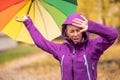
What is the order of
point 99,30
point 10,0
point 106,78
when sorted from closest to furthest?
point 99,30
point 10,0
point 106,78

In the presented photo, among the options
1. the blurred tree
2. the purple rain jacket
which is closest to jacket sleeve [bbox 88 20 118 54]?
the purple rain jacket

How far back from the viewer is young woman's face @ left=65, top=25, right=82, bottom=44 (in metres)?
6.27

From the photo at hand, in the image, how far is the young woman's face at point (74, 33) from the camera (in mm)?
6269

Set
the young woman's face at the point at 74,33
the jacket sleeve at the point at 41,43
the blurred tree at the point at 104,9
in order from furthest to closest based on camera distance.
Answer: the blurred tree at the point at 104,9 → the jacket sleeve at the point at 41,43 → the young woman's face at the point at 74,33

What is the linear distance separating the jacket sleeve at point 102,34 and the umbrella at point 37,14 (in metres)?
1.31

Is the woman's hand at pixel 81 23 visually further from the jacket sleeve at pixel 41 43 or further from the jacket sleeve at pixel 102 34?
the jacket sleeve at pixel 41 43

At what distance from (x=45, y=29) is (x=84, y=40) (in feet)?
4.53

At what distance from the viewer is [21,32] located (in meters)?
7.61

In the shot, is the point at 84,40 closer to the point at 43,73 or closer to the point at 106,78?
the point at 106,78

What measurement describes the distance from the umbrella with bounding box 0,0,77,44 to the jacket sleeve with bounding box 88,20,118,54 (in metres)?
1.31

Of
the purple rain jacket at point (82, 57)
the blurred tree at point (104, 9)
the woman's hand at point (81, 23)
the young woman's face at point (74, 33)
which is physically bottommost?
the blurred tree at point (104, 9)

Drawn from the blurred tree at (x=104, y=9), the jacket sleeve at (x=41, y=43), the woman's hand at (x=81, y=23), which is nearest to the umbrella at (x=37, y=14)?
the jacket sleeve at (x=41, y=43)

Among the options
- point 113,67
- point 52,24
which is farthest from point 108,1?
point 52,24

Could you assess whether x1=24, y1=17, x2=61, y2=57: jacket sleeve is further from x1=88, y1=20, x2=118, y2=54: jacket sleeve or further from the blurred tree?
the blurred tree
